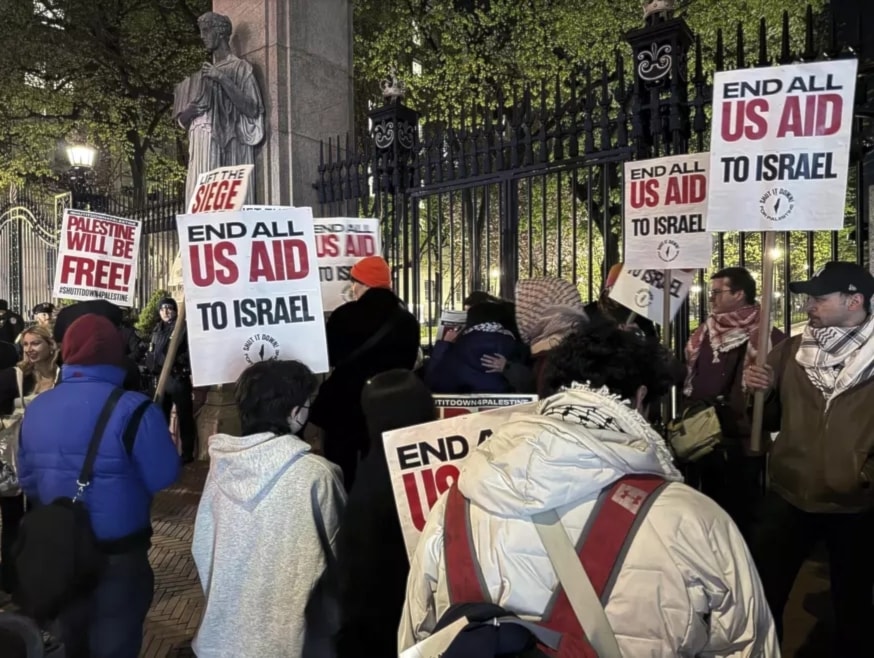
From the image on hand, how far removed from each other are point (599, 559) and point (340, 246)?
17.0 feet

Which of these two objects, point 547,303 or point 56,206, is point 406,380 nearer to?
point 547,303

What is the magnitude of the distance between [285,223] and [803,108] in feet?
8.63

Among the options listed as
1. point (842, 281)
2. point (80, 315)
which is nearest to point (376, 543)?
point (842, 281)

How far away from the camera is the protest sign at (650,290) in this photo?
17.1 feet

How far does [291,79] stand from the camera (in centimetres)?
827

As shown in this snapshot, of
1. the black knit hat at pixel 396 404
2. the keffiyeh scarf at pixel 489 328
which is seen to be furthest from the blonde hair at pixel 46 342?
the black knit hat at pixel 396 404

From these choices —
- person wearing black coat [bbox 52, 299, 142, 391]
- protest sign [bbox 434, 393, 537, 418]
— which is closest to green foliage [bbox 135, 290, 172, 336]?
person wearing black coat [bbox 52, 299, 142, 391]

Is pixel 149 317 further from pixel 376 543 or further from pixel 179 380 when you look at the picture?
pixel 376 543

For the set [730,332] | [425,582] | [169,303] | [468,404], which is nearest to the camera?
[425,582]

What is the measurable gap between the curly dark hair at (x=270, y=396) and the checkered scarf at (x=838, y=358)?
2.16 m

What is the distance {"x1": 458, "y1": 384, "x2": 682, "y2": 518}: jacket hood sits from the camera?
164 centimetres

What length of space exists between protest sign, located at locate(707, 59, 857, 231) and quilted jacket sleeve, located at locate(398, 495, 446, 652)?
2.54 m

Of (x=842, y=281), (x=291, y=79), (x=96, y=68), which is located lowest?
(x=842, y=281)

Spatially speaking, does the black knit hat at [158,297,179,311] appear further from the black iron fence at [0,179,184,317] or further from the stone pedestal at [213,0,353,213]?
the stone pedestal at [213,0,353,213]
